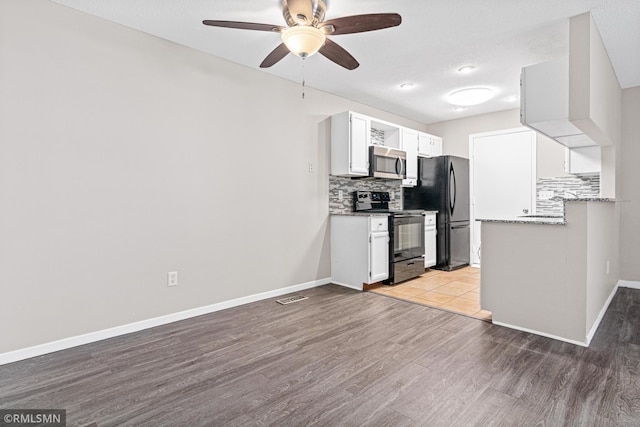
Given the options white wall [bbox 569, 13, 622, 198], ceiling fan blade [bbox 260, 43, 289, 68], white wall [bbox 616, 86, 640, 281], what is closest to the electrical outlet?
ceiling fan blade [bbox 260, 43, 289, 68]

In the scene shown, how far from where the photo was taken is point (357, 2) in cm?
235

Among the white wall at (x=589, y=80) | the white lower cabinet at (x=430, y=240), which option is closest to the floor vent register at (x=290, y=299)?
the white lower cabinet at (x=430, y=240)

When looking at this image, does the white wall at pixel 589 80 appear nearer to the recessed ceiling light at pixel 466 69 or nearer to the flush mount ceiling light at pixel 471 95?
the recessed ceiling light at pixel 466 69

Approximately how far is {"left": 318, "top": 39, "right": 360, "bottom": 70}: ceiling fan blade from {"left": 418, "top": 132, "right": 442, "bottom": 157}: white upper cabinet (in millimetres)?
3026

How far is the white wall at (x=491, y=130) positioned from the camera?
184 inches

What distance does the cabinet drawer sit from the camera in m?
3.93

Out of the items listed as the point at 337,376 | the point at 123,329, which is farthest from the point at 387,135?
the point at 123,329

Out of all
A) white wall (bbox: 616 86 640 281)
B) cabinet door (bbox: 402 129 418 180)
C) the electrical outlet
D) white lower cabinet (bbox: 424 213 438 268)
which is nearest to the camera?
the electrical outlet

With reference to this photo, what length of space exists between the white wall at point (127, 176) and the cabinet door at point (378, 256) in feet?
3.00

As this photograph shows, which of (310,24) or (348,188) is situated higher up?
(310,24)

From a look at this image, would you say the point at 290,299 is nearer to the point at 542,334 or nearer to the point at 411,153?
the point at 542,334

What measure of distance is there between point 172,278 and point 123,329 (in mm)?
522

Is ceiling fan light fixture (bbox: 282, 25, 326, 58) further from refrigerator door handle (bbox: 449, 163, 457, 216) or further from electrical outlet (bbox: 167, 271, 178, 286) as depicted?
refrigerator door handle (bbox: 449, 163, 457, 216)

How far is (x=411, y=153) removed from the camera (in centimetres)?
512
